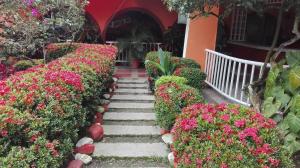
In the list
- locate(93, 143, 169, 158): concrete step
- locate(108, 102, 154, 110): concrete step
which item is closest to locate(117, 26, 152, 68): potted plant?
locate(108, 102, 154, 110): concrete step

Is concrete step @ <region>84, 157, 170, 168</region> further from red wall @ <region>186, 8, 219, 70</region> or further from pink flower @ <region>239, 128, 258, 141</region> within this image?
red wall @ <region>186, 8, 219, 70</region>

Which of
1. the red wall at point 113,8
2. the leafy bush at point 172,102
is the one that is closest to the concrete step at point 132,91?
the leafy bush at point 172,102

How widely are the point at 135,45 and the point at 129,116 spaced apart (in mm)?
4679

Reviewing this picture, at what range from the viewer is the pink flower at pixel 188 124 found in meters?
3.23

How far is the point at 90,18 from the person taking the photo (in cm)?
1066

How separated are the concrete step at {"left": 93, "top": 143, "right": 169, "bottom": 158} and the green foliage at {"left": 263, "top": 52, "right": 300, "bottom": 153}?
156cm

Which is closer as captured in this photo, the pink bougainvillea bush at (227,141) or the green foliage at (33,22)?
the pink bougainvillea bush at (227,141)

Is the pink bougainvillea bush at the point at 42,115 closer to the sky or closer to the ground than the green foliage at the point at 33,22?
closer to the ground

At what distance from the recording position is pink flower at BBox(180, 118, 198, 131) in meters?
3.23

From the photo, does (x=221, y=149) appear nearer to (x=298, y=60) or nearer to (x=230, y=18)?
(x=298, y=60)

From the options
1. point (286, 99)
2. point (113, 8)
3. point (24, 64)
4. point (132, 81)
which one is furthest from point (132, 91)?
point (113, 8)

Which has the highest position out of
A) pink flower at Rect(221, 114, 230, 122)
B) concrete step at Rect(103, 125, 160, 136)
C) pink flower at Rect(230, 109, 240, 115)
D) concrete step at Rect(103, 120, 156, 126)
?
pink flower at Rect(230, 109, 240, 115)

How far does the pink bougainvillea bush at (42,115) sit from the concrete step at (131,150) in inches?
23.3

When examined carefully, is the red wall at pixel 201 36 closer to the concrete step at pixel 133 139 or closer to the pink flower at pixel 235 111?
the concrete step at pixel 133 139
